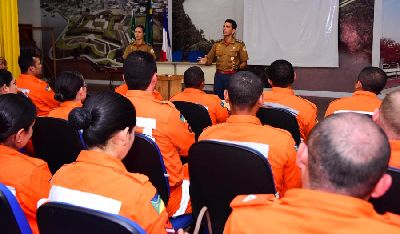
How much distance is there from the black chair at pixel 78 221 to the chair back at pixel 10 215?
5.1 inches

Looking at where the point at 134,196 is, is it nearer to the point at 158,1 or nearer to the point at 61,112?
the point at 61,112

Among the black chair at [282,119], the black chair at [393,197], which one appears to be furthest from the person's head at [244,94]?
the black chair at [393,197]

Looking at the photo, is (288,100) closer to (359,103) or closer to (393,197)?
(359,103)

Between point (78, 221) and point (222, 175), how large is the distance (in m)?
0.83

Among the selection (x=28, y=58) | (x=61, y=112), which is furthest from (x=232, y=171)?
(x=28, y=58)

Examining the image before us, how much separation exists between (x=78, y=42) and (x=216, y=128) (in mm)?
10702

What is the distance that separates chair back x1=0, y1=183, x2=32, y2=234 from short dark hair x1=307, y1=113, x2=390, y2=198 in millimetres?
872

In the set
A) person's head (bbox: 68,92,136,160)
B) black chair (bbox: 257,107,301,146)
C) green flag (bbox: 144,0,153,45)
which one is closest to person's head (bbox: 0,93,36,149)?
person's head (bbox: 68,92,136,160)

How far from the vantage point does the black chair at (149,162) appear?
2041 millimetres

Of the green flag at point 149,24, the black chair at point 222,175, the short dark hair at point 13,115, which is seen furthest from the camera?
the green flag at point 149,24

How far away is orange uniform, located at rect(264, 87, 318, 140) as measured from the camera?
319 cm

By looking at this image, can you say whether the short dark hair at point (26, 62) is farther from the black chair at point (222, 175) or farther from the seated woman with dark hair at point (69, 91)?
the black chair at point (222, 175)

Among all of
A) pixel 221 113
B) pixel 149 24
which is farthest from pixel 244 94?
pixel 149 24

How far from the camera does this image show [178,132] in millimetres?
2377
